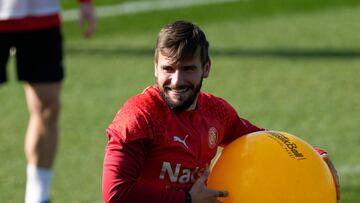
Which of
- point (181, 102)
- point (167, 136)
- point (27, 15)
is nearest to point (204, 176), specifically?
point (167, 136)

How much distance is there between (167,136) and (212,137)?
0.33 m

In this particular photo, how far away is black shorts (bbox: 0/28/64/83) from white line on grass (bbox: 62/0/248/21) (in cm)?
809

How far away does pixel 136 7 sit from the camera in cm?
1593

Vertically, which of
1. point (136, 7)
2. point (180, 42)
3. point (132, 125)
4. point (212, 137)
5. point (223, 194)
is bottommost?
point (136, 7)

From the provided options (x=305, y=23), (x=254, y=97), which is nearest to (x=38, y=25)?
(x=254, y=97)

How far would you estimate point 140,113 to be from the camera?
4805 millimetres

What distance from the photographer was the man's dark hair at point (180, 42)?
477 cm

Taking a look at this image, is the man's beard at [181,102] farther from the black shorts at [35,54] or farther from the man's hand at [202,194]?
the black shorts at [35,54]

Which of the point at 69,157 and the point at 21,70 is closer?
the point at 21,70

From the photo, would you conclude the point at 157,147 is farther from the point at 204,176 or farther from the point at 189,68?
the point at 189,68

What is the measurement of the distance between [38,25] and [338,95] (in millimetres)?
4205

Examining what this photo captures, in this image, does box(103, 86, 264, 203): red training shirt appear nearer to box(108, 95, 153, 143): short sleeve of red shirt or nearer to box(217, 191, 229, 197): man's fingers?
box(108, 95, 153, 143): short sleeve of red shirt

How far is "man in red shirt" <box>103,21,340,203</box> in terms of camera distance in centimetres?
471

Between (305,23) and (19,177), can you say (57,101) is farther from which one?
(305,23)
